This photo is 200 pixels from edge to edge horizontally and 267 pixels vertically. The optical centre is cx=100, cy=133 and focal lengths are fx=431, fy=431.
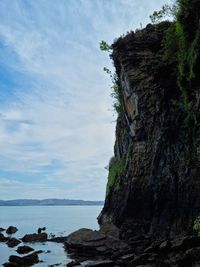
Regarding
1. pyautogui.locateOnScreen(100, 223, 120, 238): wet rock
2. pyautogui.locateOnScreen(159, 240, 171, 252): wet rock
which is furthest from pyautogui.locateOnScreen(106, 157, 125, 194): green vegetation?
pyautogui.locateOnScreen(159, 240, 171, 252): wet rock

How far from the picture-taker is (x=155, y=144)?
37.5 m

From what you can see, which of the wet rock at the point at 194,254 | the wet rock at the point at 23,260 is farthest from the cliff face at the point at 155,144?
the wet rock at the point at 23,260

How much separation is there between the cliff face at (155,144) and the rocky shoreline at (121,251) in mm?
2484

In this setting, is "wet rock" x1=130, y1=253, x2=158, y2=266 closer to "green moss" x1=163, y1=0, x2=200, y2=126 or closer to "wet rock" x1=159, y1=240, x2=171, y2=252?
"wet rock" x1=159, y1=240, x2=171, y2=252

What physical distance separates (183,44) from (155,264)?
15936mm

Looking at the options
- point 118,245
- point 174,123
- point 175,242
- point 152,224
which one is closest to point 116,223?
point 152,224

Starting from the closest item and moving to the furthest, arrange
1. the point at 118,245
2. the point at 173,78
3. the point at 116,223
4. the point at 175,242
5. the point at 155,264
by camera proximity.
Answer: the point at 155,264
the point at 175,242
the point at 118,245
the point at 173,78
the point at 116,223

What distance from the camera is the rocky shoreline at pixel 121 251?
23267 mm

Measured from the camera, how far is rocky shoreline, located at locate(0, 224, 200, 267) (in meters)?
23.3

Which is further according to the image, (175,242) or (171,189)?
(171,189)

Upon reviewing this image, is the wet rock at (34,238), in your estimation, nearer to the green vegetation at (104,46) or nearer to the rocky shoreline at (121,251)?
the rocky shoreline at (121,251)

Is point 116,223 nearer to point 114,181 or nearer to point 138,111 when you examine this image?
point 114,181

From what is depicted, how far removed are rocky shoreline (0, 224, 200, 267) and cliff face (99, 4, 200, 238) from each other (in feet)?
8.15

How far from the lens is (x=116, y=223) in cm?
4403
